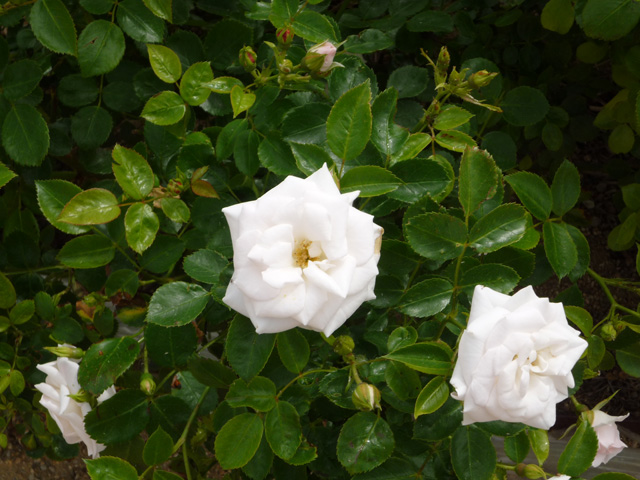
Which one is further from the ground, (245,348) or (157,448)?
(245,348)

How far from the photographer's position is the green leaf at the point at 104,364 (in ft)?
2.93

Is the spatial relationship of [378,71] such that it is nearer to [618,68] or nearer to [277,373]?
[618,68]

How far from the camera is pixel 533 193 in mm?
993

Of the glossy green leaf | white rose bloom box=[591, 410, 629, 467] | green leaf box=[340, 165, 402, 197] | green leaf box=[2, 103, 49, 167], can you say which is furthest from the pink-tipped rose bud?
white rose bloom box=[591, 410, 629, 467]

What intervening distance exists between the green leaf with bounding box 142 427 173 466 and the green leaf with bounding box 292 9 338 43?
2.13 ft

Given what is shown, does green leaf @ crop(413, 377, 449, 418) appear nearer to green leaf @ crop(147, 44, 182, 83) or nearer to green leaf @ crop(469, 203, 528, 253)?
green leaf @ crop(469, 203, 528, 253)

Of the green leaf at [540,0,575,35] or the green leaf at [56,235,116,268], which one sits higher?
the green leaf at [540,0,575,35]

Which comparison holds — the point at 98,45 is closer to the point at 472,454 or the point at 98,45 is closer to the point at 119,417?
the point at 119,417

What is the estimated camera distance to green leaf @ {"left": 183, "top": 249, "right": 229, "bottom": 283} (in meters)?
0.83

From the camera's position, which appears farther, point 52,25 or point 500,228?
point 52,25

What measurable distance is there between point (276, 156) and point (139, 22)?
1.22 ft

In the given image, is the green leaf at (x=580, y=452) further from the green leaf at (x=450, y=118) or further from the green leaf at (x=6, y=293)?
the green leaf at (x=6, y=293)

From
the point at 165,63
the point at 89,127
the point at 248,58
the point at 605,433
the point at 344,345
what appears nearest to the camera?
the point at 344,345

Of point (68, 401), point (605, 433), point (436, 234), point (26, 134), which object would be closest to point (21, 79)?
point (26, 134)
